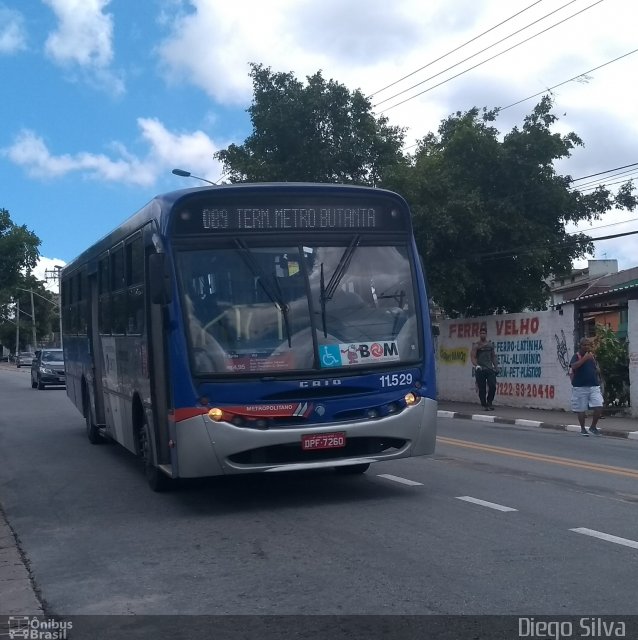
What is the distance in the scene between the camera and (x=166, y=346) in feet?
A: 28.7

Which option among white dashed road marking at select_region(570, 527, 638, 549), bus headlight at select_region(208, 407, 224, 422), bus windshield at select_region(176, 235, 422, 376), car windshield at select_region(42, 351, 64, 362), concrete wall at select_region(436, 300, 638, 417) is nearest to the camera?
white dashed road marking at select_region(570, 527, 638, 549)

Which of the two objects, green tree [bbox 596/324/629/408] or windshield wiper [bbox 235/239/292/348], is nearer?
windshield wiper [bbox 235/239/292/348]

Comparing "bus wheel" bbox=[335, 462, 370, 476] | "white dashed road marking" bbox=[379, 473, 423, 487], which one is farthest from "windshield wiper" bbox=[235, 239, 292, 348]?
"bus wheel" bbox=[335, 462, 370, 476]

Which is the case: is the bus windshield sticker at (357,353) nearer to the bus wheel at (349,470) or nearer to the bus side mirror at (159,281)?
the bus side mirror at (159,281)

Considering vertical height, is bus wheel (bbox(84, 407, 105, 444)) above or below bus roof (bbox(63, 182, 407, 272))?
below

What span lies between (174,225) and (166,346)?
1.18 metres

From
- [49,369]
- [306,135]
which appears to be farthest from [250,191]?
[49,369]

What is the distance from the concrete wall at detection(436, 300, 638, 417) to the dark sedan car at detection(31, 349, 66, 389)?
16265mm

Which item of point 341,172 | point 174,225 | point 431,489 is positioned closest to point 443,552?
point 431,489

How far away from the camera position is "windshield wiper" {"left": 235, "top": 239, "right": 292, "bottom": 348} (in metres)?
8.72

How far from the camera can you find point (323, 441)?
8758 mm

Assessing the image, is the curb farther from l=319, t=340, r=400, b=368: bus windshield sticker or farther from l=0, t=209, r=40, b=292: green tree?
l=0, t=209, r=40, b=292: green tree

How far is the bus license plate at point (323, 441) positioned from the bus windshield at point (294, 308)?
0.66 meters

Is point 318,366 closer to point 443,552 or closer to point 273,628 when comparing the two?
point 443,552
